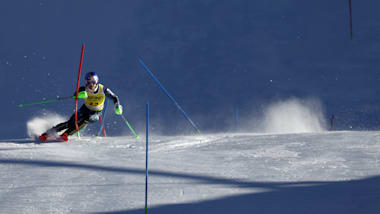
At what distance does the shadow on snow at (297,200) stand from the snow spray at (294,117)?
644 centimetres

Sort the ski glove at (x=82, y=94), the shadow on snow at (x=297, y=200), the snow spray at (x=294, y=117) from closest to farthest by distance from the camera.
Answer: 1. the shadow on snow at (x=297, y=200)
2. the ski glove at (x=82, y=94)
3. the snow spray at (x=294, y=117)

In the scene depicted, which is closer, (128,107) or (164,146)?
(164,146)

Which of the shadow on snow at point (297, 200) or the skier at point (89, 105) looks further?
the skier at point (89, 105)

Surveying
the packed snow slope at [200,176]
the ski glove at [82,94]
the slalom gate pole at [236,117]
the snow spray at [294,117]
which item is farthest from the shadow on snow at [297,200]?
the slalom gate pole at [236,117]

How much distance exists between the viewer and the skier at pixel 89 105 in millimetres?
6422

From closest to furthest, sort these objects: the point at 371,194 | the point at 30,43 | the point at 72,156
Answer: the point at 371,194 → the point at 72,156 → the point at 30,43

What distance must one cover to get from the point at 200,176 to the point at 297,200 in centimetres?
103

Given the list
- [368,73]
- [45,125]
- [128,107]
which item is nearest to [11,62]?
[128,107]

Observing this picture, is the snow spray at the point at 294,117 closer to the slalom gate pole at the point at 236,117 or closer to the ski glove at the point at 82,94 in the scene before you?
the slalom gate pole at the point at 236,117

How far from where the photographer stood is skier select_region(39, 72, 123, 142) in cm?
642

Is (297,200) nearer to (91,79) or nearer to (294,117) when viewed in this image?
(91,79)

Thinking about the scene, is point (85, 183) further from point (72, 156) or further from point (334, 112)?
point (334, 112)

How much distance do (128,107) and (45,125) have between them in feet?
16.5

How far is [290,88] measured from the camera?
43.1 feet
